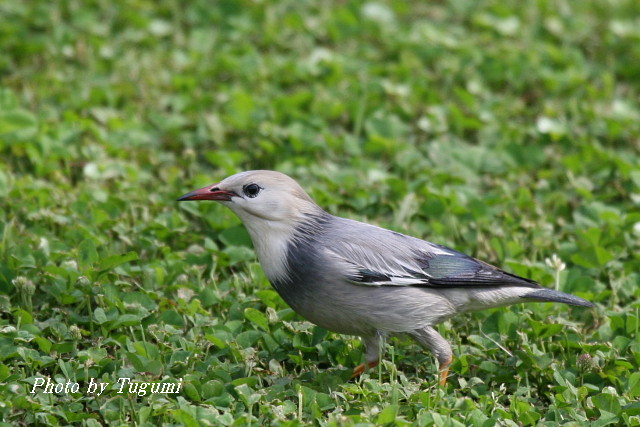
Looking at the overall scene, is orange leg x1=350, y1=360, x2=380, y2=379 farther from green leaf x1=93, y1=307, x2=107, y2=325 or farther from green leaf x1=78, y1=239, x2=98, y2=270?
green leaf x1=78, y1=239, x2=98, y2=270

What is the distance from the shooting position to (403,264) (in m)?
5.05

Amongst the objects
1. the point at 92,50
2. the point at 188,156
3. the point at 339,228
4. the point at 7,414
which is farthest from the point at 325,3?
the point at 7,414

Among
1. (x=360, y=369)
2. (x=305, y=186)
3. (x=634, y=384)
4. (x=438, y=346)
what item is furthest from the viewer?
(x=305, y=186)

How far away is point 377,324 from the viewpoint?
195 inches

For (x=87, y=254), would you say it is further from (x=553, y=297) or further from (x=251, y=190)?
(x=553, y=297)

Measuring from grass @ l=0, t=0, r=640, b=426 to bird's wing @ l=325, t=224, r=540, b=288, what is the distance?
409 mm

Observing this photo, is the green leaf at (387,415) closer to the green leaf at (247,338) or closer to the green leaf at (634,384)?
the green leaf at (247,338)

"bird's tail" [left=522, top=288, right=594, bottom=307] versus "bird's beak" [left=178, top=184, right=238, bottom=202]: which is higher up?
"bird's beak" [left=178, top=184, right=238, bottom=202]

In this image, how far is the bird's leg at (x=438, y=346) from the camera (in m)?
5.01

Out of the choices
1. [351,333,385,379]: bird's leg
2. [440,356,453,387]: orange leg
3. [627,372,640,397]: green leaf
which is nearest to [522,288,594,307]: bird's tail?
[627,372,640,397]: green leaf

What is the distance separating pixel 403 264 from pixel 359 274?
291 millimetres

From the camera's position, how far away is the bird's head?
16.5 ft

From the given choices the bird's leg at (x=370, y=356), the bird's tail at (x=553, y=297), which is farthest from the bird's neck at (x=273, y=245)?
the bird's tail at (x=553, y=297)

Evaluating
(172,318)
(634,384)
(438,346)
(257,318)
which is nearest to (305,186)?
(257,318)
